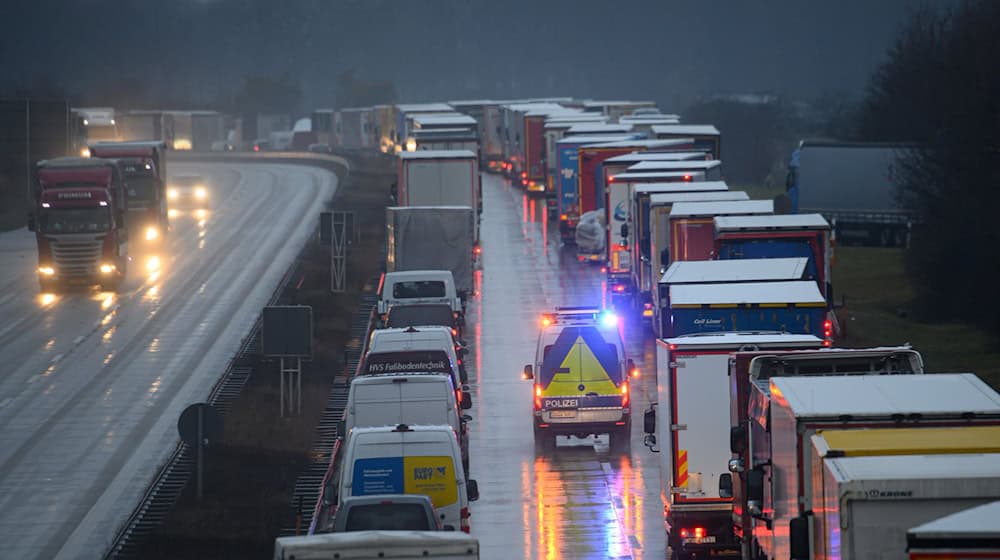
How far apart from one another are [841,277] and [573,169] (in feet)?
39.6

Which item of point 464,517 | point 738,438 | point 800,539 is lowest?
point 464,517

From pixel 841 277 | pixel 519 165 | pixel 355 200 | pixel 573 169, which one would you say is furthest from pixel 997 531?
pixel 519 165

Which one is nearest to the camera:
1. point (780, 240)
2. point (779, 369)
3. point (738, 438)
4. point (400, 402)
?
point (779, 369)

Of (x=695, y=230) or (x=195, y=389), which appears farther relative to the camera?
(x=195, y=389)

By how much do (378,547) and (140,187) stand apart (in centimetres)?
5231

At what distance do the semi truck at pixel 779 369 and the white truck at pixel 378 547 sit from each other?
3.78 metres

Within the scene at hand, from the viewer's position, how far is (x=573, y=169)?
2518 inches

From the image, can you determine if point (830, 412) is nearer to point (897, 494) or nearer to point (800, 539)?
point (800, 539)

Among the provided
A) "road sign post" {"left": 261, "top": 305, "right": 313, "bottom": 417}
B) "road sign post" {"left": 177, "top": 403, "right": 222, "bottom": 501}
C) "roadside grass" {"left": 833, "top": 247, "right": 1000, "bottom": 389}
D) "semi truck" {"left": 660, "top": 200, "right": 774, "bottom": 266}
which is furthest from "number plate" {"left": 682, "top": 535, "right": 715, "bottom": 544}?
"roadside grass" {"left": 833, "top": 247, "right": 1000, "bottom": 389}

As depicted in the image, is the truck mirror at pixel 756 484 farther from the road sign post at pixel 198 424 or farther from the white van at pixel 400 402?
the road sign post at pixel 198 424

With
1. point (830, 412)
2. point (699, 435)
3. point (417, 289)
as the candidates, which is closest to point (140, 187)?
point (417, 289)

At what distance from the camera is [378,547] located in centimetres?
1342

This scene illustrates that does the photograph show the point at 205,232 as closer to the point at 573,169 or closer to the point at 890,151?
the point at 573,169

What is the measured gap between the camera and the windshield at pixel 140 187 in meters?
63.4
